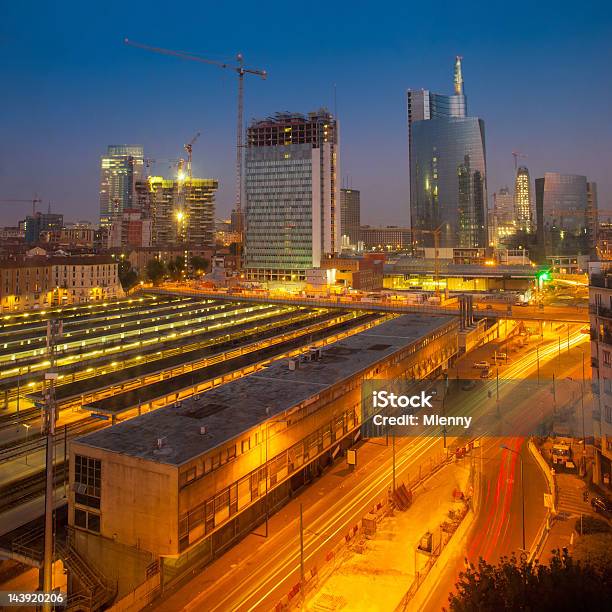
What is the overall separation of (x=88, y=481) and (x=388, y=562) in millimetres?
9936

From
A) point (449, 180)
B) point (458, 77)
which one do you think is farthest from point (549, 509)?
point (458, 77)

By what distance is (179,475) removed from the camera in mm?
16375

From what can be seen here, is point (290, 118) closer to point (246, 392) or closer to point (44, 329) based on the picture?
point (44, 329)

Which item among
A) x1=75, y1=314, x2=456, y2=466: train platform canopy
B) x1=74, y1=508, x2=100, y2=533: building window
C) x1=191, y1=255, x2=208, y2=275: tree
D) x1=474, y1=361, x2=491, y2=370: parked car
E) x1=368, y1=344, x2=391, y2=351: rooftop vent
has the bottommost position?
x1=74, y1=508, x2=100, y2=533: building window

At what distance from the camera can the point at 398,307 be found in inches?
2421

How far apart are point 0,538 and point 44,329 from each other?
33.3 meters

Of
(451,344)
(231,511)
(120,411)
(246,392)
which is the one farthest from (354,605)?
(451,344)

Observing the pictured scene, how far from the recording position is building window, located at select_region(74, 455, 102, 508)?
17.6m

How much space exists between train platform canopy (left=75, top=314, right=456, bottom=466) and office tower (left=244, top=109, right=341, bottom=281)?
71.0m

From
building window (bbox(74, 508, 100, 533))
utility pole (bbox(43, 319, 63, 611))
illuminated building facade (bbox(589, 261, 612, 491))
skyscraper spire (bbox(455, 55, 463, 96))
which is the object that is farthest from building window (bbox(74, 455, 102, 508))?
skyscraper spire (bbox(455, 55, 463, 96))

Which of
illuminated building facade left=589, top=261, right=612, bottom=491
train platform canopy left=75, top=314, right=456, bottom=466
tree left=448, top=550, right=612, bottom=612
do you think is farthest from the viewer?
illuminated building facade left=589, top=261, right=612, bottom=491

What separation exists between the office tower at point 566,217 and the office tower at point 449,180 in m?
30.4

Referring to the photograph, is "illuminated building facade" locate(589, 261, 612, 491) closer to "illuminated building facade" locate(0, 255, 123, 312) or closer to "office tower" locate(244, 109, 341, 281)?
"illuminated building facade" locate(0, 255, 123, 312)

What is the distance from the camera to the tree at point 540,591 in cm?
1077
